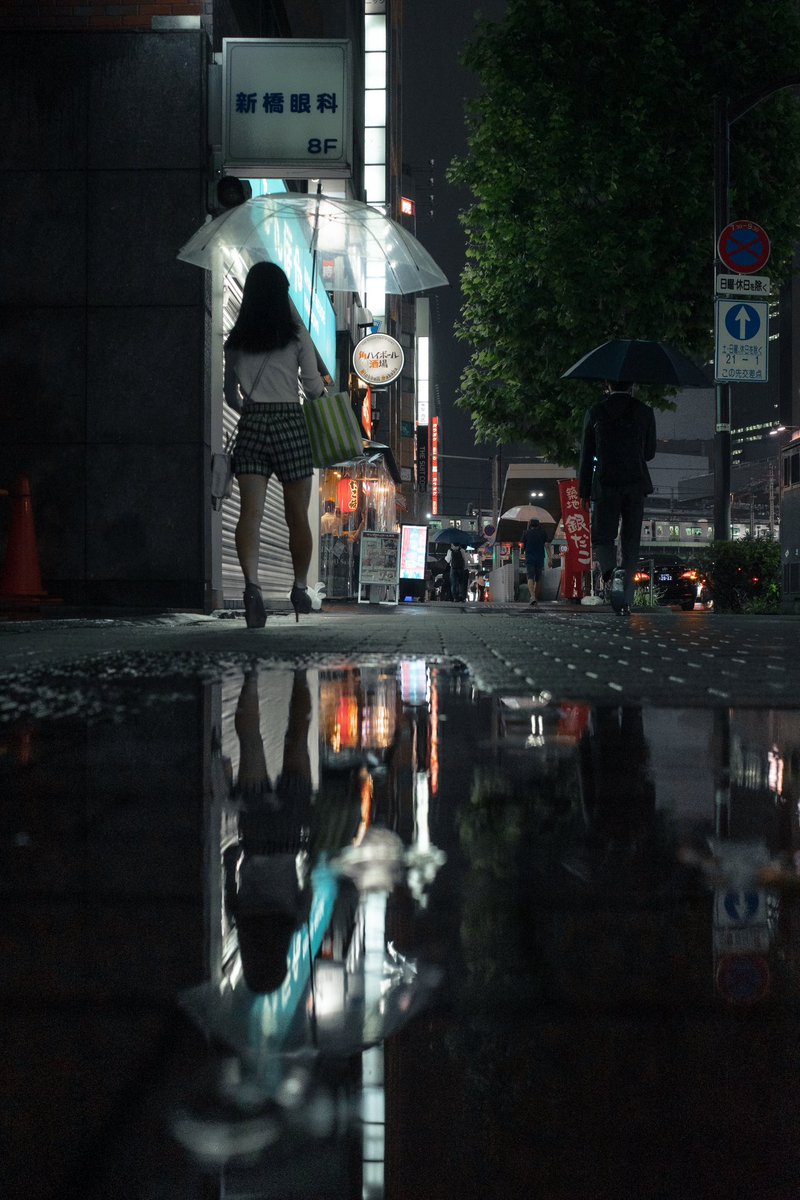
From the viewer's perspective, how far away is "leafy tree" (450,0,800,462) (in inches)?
A: 764

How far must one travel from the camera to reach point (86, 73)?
1073 cm

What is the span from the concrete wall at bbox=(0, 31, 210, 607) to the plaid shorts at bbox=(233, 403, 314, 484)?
3.58 meters

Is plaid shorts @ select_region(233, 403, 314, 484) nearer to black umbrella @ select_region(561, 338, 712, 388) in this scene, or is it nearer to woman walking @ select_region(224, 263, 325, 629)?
woman walking @ select_region(224, 263, 325, 629)

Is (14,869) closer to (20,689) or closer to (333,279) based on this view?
(20,689)

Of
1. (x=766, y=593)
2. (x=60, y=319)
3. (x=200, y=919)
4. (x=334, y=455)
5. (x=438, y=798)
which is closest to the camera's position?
(x=200, y=919)

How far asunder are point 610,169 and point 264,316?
14125 millimetres

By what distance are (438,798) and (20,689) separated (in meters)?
1.97

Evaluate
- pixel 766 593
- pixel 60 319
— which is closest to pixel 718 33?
pixel 766 593

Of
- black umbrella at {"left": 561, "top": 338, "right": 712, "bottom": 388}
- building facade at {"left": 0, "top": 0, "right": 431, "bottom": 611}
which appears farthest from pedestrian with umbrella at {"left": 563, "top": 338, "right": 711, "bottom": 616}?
building facade at {"left": 0, "top": 0, "right": 431, "bottom": 611}

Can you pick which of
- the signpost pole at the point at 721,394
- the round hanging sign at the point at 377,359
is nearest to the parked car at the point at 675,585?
the round hanging sign at the point at 377,359

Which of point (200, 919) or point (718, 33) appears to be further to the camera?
point (718, 33)

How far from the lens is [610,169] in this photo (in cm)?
1944

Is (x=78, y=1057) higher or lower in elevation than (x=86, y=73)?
lower

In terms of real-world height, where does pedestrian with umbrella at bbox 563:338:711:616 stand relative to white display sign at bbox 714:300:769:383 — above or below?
below
